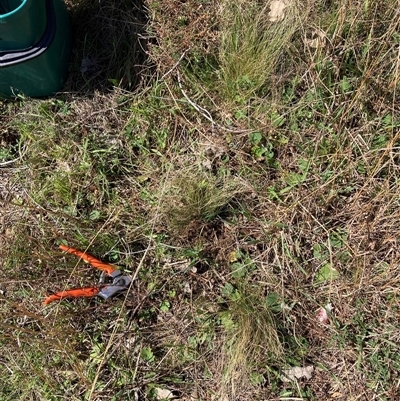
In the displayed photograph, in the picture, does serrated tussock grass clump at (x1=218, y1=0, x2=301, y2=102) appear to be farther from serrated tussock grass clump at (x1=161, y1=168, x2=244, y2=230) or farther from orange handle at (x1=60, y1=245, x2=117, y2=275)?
orange handle at (x1=60, y1=245, x2=117, y2=275)

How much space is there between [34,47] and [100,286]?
1.02 m

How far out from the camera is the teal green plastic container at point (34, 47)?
1.93 metres

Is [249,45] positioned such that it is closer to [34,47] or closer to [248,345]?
[34,47]

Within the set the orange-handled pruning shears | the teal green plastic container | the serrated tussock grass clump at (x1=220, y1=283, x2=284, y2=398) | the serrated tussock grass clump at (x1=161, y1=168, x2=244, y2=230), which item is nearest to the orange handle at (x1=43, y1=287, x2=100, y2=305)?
the orange-handled pruning shears

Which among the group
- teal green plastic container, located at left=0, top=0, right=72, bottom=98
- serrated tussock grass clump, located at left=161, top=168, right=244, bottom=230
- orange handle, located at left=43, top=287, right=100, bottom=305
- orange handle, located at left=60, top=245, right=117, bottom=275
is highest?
teal green plastic container, located at left=0, top=0, right=72, bottom=98

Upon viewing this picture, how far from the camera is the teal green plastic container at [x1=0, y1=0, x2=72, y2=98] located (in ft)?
6.34

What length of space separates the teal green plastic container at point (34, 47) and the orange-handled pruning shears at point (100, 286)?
0.77 m

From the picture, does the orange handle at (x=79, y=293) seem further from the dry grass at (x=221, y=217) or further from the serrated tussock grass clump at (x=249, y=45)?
the serrated tussock grass clump at (x=249, y=45)

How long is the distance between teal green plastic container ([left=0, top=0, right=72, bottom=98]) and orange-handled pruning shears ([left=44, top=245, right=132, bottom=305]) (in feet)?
2.52

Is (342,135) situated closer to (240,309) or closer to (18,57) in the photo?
(240,309)

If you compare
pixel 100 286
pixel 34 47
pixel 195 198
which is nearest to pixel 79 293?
pixel 100 286

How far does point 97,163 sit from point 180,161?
0.37 meters

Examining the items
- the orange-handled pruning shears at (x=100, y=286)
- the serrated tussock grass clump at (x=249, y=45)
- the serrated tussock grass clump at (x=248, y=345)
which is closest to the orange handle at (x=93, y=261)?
the orange-handled pruning shears at (x=100, y=286)

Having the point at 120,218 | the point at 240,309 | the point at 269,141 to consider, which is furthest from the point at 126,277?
the point at 269,141
